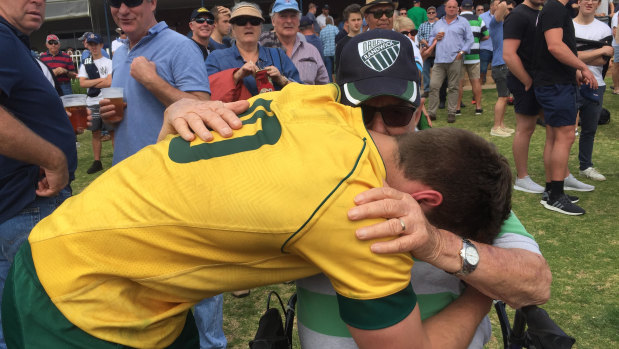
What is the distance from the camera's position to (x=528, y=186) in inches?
221

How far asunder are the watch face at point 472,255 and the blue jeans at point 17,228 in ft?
6.24

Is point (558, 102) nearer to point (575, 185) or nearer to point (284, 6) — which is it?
point (575, 185)

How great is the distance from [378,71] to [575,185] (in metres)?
4.59

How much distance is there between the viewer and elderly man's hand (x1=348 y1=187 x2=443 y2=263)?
45.3 inches

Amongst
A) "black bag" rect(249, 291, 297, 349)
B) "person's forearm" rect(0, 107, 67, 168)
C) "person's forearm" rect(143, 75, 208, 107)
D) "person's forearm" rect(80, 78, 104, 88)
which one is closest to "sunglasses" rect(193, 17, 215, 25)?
"person's forearm" rect(80, 78, 104, 88)

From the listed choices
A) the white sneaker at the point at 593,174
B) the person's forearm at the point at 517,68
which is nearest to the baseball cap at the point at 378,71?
the person's forearm at the point at 517,68

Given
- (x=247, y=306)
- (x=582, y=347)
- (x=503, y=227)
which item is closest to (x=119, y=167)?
(x=503, y=227)

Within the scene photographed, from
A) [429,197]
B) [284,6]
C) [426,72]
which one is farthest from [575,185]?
[426,72]

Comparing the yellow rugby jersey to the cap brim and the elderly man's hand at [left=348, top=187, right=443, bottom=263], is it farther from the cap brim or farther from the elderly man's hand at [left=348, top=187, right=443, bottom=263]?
the cap brim

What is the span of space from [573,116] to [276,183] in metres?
4.60

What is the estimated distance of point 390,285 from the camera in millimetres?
1157

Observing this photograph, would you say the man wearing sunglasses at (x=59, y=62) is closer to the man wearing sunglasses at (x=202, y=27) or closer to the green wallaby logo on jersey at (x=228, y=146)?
the man wearing sunglasses at (x=202, y=27)

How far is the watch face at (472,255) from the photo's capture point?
4.79 feet

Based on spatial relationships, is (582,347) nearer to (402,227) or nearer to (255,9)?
(402,227)
